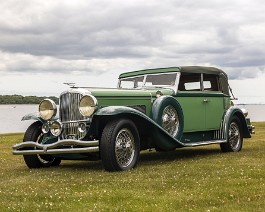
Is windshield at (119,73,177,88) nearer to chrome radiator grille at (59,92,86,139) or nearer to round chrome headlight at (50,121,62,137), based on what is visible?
chrome radiator grille at (59,92,86,139)

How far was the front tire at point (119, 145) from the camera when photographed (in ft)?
27.9

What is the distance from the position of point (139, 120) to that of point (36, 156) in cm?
239

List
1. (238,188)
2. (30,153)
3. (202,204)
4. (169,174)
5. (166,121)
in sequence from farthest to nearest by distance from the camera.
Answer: (166,121), (30,153), (169,174), (238,188), (202,204)

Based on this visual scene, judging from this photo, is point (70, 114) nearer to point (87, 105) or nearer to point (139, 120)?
point (87, 105)

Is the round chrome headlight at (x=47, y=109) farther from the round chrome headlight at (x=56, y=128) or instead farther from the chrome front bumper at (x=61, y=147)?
the chrome front bumper at (x=61, y=147)

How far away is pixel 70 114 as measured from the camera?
30.8 feet

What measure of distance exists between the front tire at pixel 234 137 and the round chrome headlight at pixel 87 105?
4754mm

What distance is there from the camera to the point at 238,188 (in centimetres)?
668

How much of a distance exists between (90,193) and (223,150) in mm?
6678

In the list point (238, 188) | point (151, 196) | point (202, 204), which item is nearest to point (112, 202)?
point (151, 196)

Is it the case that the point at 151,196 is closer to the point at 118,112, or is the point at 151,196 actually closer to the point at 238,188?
the point at 238,188

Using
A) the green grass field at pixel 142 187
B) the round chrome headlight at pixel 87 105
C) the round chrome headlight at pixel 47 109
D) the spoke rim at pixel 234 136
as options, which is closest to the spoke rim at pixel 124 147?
the green grass field at pixel 142 187

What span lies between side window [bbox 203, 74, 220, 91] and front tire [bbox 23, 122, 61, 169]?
456 cm

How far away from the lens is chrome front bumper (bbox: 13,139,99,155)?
8516mm
